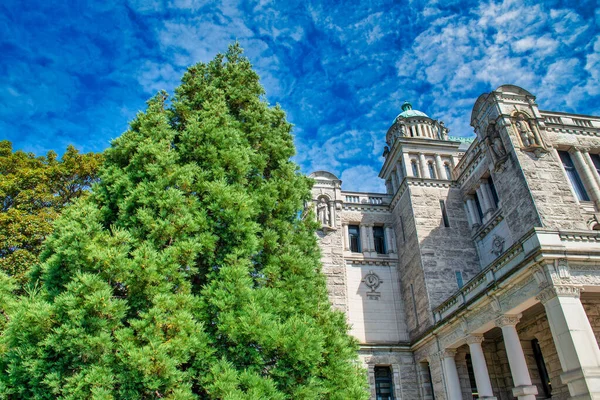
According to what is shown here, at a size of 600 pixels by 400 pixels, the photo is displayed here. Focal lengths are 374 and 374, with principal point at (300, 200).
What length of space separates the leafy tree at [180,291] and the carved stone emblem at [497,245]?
38.2 ft

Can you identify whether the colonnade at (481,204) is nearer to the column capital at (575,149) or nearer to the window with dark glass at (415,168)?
the window with dark glass at (415,168)

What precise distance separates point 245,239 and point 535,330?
13.7 m

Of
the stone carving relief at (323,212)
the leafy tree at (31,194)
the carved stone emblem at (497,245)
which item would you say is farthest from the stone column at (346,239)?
the leafy tree at (31,194)

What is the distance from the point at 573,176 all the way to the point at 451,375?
33.9 ft

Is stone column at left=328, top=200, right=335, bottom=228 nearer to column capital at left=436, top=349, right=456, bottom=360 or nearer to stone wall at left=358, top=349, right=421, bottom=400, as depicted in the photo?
stone wall at left=358, top=349, right=421, bottom=400

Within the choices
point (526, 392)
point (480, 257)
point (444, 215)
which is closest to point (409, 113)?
point (444, 215)

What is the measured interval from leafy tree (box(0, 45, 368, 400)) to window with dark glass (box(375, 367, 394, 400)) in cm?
1154

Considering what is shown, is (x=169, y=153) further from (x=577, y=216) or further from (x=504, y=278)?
(x=577, y=216)

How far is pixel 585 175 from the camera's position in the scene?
16.4m

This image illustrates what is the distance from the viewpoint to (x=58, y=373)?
577 cm

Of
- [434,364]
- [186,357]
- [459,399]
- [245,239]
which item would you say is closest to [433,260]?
[434,364]

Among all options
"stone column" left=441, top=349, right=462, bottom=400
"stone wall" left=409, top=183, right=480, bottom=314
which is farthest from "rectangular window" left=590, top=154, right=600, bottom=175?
"stone column" left=441, top=349, right=462, bottom=400

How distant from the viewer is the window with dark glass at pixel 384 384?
18.5 metres

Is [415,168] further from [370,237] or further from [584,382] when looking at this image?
[584,382]
